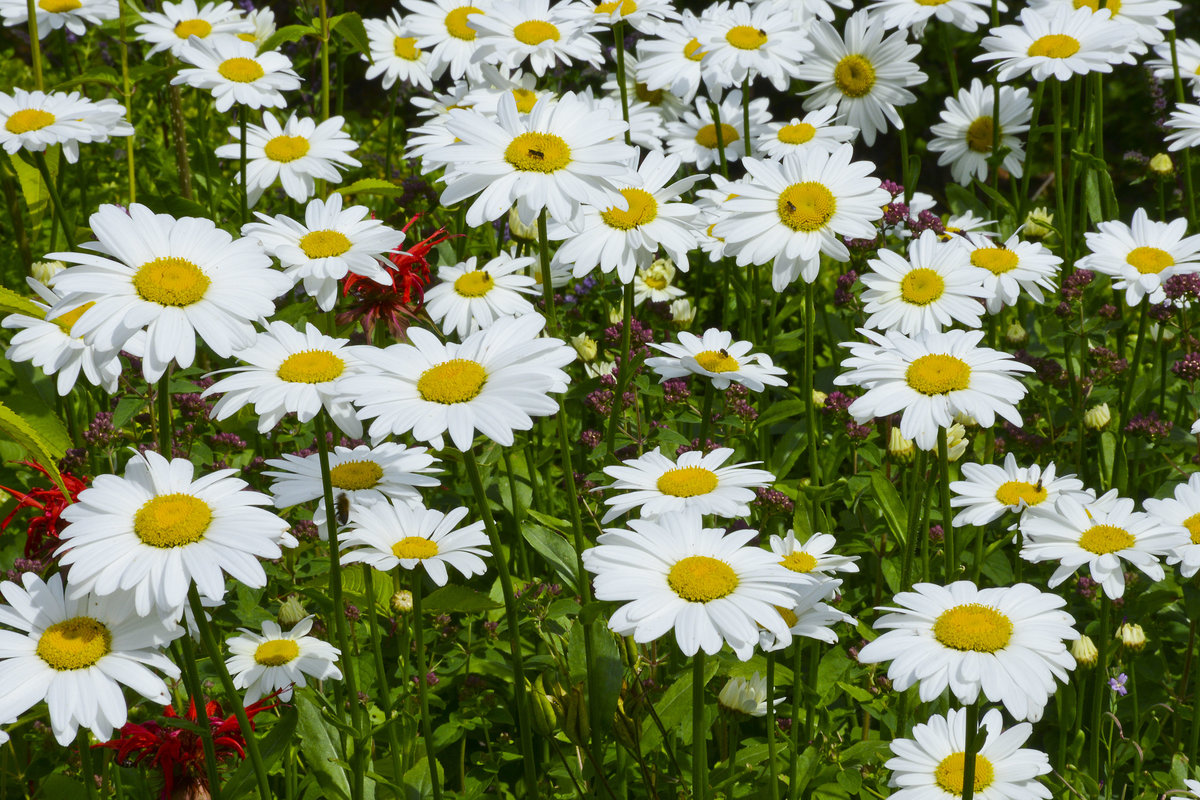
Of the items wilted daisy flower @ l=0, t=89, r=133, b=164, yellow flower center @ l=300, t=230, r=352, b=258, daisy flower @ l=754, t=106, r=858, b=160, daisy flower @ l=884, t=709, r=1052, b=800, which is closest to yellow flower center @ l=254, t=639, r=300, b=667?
yellow flower center @ l=300, t=230, r=352, b=258

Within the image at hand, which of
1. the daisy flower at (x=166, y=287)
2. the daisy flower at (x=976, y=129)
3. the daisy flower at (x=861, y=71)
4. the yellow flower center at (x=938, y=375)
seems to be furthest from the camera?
the daisy flower at (x=976, y=129)

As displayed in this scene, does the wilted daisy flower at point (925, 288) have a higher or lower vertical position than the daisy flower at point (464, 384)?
lower

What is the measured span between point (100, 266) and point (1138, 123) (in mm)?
6396

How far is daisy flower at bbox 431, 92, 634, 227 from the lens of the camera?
2.25 meters

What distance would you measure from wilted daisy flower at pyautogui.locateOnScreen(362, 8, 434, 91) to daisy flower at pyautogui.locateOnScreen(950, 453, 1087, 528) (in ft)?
8.76

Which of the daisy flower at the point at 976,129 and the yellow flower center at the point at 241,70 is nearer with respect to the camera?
the yellow flower center at the point at 241,70

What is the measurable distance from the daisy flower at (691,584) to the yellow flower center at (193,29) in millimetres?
3184

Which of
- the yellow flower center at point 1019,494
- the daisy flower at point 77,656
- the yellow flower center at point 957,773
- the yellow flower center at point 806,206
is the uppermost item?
the yellow flower center at point 806,206

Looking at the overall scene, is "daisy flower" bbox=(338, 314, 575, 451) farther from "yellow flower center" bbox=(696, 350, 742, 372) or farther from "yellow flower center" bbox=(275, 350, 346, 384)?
"yellow flower center" bbox=(696, 350, 742, 372)

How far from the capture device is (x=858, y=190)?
102 inches

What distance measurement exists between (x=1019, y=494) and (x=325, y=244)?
5.21 feet

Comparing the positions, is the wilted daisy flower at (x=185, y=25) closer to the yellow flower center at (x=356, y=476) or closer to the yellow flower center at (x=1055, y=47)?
the yellow flower center at (x=356, y=476)

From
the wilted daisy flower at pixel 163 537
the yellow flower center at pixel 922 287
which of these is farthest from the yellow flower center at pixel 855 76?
the wilted daisy flower at pixel 163 537

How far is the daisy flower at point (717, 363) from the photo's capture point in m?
2.76
